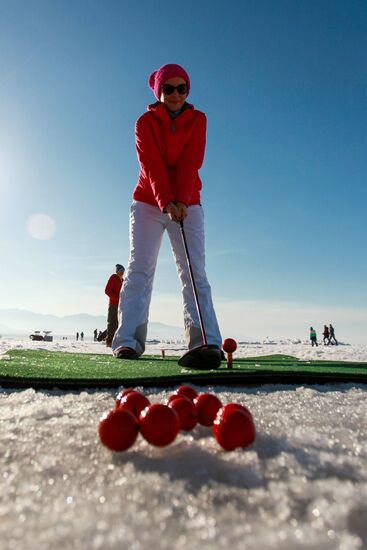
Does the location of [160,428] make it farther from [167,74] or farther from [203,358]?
[167,74]

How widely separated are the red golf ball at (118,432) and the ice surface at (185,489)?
3 cm

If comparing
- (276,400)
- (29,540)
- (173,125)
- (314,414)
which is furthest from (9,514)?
(173,125)

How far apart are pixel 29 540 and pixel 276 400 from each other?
5.28 feet

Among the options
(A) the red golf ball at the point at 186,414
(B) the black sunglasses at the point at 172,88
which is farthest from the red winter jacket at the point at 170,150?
(A) the red golf ball at the point at 186,414

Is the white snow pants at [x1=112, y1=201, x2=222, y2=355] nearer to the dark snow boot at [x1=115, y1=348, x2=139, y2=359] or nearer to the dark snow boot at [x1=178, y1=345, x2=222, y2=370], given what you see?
the dark snow boot at [x1=115, y1=348, x2=139, y2=359]

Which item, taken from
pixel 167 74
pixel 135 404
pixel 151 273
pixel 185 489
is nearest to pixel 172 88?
pixel 167 74

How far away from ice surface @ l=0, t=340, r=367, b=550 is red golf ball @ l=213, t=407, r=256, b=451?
0.10ft

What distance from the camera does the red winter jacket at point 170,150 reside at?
4.45 meters

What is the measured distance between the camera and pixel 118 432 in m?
1.16

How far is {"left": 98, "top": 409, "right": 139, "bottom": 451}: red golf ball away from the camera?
3.82 feet

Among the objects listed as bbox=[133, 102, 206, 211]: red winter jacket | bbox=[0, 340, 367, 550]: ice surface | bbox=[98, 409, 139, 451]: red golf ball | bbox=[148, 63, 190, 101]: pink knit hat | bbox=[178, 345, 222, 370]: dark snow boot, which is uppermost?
bbox=[148, 63, 190, 101]: pink knit hat

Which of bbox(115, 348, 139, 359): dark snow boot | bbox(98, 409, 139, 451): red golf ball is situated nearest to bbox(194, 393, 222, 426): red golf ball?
bbox(98, 409, 139, 451): red golf ball

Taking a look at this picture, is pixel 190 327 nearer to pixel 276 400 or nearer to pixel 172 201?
pixel 172 201

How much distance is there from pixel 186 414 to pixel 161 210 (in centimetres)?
325
